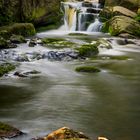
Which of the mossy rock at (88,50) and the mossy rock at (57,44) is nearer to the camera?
the mossy rock at (88,50)

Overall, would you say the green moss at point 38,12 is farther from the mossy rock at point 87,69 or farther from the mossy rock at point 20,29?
the mossy rock at point 87,69

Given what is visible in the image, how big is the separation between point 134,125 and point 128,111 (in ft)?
4.22

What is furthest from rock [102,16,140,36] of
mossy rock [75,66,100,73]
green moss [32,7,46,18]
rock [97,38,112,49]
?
A: mossy rock [75,66,100,73]

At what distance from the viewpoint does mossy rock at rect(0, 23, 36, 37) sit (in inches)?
1048

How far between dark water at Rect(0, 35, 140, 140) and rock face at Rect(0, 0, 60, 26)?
1230 cm

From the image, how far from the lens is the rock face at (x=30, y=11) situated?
97.1 ft

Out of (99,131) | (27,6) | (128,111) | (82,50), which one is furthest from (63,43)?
(99,131)

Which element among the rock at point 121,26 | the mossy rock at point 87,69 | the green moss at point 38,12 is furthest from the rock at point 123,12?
the mossy rock at point 87,69

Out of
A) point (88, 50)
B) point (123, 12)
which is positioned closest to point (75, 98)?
point (88, 50)

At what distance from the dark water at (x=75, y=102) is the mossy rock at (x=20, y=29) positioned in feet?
29.1

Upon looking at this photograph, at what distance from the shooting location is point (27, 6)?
3141 cm

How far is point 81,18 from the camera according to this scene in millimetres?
32906

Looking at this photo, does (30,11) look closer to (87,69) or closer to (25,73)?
(87,69)

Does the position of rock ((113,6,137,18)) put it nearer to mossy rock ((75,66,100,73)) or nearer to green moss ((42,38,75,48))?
green moss ((42,38,75,48))
